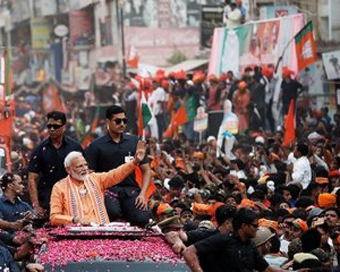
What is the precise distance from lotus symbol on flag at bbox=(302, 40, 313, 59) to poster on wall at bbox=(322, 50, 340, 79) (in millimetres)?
724

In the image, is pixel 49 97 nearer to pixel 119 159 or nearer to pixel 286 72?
pixel 286 72

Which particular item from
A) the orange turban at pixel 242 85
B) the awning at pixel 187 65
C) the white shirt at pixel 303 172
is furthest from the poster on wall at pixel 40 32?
the white shirt at pixel 303 172

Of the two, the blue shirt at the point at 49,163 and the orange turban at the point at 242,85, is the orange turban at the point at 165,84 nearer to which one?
the orange turban at the point at 242,85

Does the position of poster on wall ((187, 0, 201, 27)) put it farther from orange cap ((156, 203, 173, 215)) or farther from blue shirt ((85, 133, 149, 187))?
blue shirt ((85, 133, 149, 187))

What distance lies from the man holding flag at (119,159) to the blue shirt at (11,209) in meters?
0.74

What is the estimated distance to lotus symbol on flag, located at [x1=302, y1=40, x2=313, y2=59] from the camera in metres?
32.9

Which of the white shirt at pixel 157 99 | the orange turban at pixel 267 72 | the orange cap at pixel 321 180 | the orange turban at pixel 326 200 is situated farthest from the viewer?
the white shirt at pixel 157 99

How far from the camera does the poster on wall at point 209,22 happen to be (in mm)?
48000

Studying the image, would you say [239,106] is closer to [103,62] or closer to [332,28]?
[332,28]

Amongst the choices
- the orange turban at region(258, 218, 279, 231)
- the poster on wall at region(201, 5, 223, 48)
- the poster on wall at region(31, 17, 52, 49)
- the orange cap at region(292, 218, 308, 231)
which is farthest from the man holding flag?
the poster on wall at region(31, 17, 52, 49)

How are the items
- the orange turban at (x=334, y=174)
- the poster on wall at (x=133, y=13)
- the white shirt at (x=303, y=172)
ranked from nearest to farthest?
the white shirt at (x=303, y=172) → the orange turban at (x=334, y=174) → the poster on wall at (x=133, y=13)

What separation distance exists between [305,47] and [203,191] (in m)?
9.82

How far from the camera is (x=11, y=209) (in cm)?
1708

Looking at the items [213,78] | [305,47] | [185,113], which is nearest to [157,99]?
[213,78]
